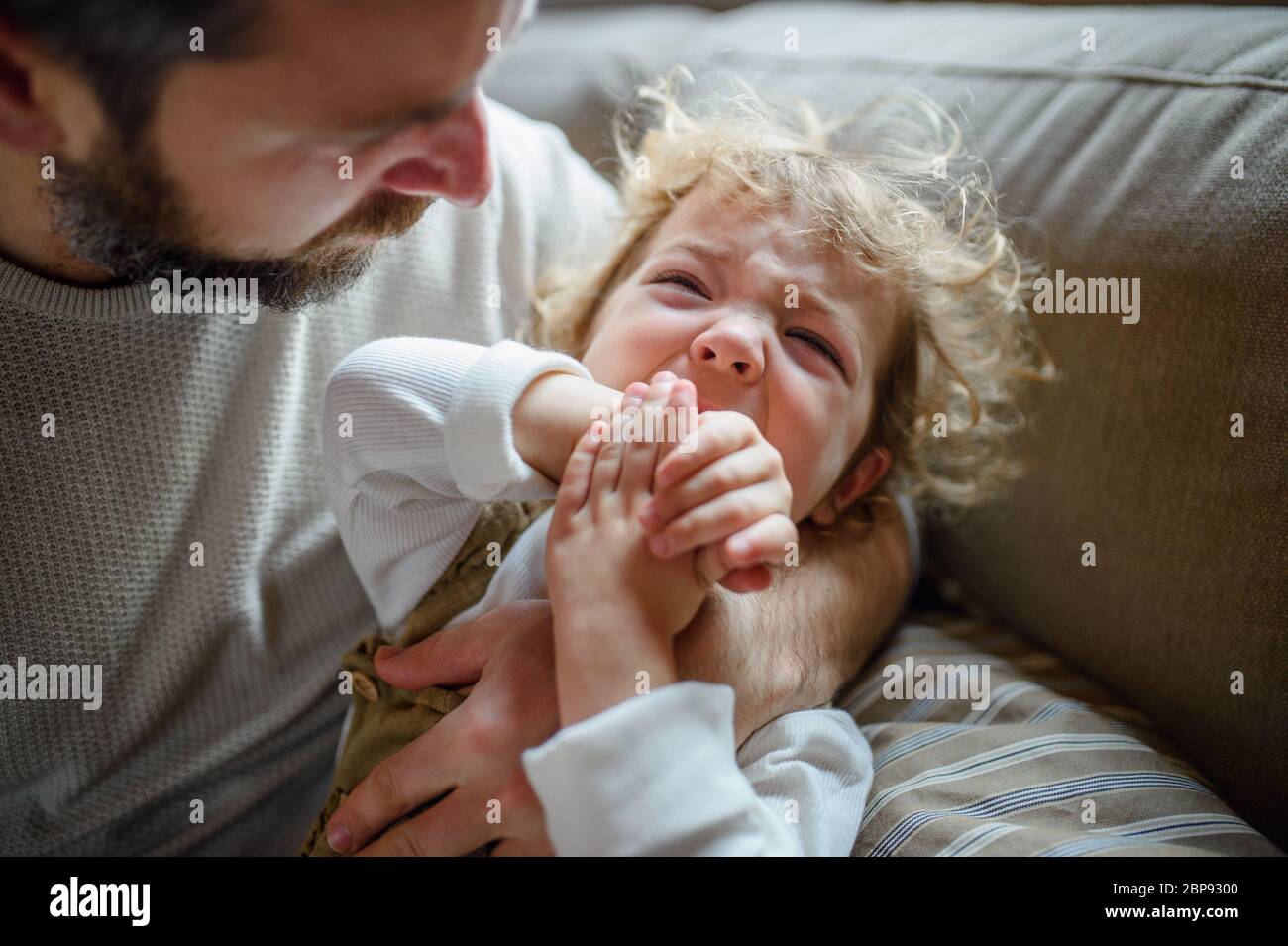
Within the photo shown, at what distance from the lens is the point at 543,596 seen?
90cm

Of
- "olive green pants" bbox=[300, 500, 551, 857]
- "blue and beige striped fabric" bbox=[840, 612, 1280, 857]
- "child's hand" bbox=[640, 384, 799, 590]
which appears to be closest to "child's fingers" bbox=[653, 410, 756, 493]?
"child's hand" bbox=[640, 384, 799, 590]

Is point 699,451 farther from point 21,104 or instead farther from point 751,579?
point 21,104

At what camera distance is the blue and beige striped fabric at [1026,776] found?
2.61 ft

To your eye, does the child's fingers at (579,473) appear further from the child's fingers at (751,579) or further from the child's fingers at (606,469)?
the child's fingers at (751,579)

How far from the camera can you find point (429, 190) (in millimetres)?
790

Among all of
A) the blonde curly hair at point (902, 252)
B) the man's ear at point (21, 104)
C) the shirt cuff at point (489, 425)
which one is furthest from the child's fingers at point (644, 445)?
the man's ear at point (21, 104)

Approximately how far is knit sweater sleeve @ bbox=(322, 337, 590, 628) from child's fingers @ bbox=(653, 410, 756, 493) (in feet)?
0.48

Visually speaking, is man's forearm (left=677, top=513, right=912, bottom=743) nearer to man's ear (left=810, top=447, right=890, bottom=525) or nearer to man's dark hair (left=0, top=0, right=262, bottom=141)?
man's ear (left=810, top=447, right=890, bottom=525)

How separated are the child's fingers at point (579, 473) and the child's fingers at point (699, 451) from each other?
6 cm

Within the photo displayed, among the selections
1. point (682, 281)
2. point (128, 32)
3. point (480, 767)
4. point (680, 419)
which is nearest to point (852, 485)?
point (682, 281)

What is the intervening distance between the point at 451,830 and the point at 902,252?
0.72 m

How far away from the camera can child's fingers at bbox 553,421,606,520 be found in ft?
2.52

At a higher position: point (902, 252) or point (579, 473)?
point (902, 252)

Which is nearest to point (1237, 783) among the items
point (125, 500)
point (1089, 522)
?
point (1089, 522)
